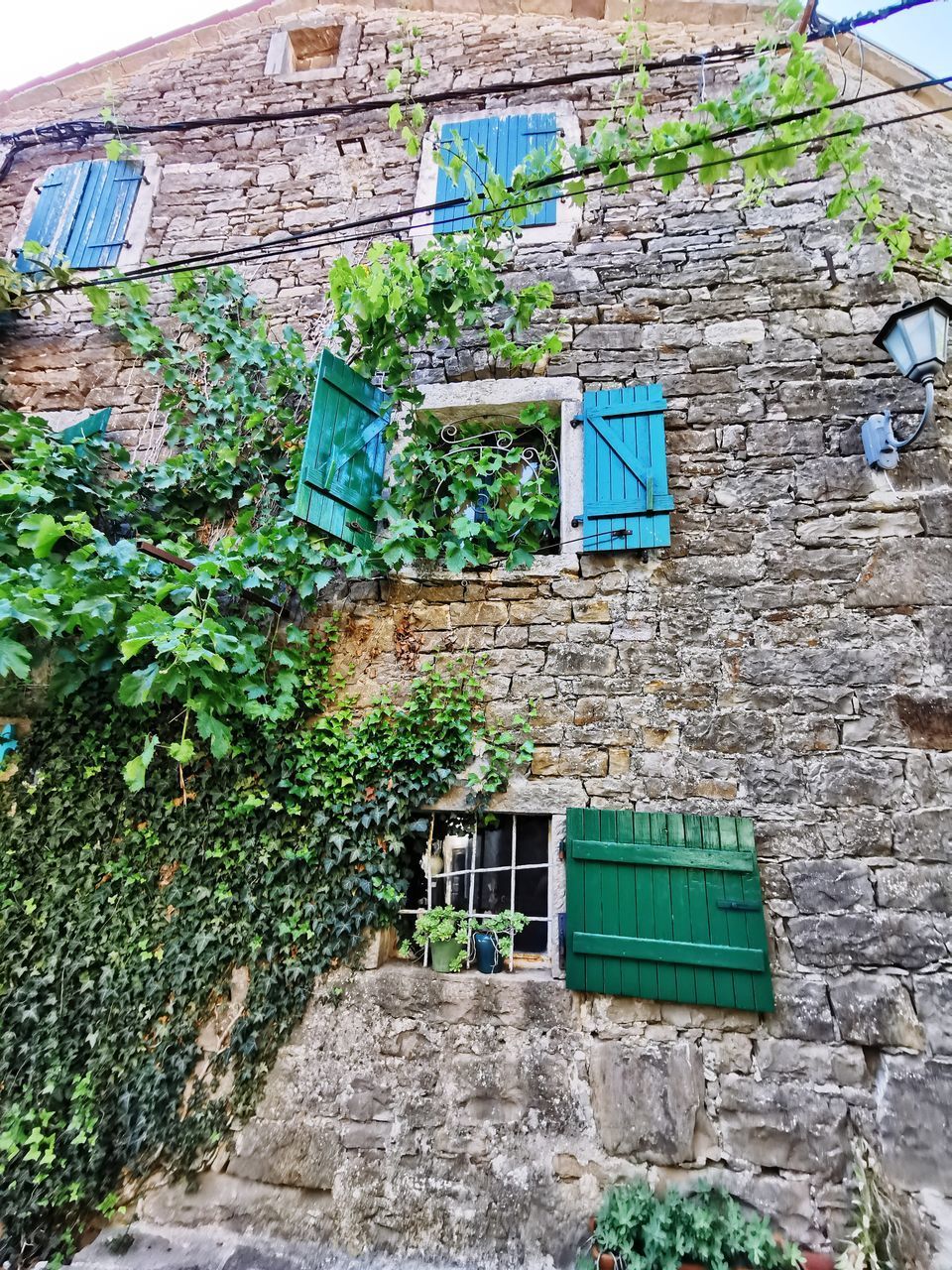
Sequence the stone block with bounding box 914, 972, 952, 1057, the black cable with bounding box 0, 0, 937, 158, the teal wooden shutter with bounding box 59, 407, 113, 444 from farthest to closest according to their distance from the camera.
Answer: the teal wooden shutter with bounding box 59, 407, 113, 444
the black cable with bounding box 0, 0, 937, 158
the stone block with bounding box 914, 972, 952, 1057

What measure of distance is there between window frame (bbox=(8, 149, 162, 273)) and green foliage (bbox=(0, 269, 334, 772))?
0.62m

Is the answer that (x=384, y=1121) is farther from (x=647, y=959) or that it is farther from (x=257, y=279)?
(x=257, y=279)

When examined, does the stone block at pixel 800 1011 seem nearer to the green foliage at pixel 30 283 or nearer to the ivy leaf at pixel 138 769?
the ivy leaf at pixel 138 769

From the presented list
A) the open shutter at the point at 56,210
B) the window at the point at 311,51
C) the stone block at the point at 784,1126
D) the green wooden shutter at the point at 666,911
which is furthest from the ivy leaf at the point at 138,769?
the window at the point at 311,51

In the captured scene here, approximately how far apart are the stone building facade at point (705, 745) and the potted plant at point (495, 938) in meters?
0.11

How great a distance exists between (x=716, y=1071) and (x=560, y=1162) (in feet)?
2.39

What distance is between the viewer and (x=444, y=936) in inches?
108

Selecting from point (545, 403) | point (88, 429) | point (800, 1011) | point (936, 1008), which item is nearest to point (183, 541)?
point (88, 429)

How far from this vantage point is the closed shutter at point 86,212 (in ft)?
15.2

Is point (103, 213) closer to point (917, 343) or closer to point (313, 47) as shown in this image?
point (313, 47)

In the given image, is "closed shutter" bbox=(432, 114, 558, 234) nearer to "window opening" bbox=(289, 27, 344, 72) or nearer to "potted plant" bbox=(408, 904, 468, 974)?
"window opening" bbox=(289, 27, 344, 72)

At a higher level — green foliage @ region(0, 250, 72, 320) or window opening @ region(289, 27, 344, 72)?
window opening @ region(289, 27, 344, 72)

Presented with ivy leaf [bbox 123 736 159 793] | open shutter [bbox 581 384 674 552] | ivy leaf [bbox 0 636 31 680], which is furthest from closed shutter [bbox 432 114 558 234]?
ivy leaf [bbox 123 736 159 793]

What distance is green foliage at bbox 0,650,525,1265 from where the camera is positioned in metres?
2.59
